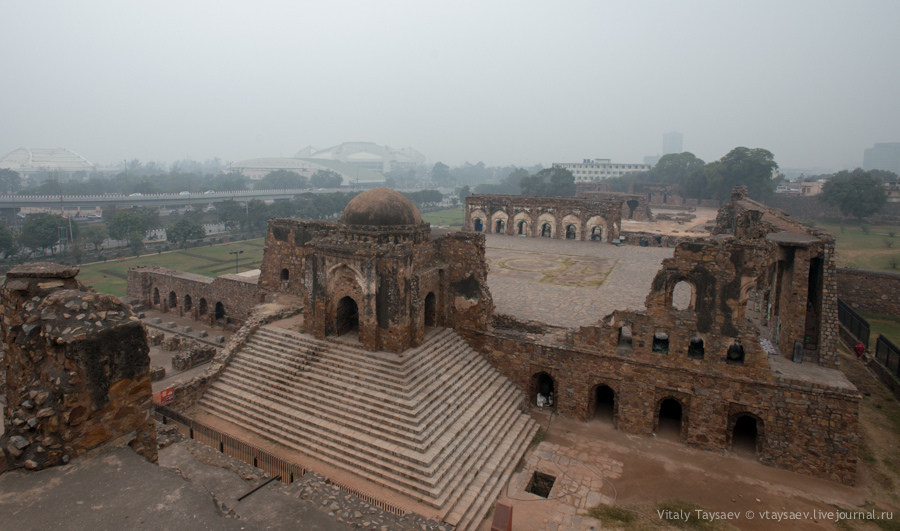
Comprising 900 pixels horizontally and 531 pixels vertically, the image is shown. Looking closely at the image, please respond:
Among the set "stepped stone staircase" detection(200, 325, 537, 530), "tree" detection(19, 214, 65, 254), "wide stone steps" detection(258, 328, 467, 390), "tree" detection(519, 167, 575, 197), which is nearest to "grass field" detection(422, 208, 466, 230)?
"tree" detection(519, 167, 575, 197)

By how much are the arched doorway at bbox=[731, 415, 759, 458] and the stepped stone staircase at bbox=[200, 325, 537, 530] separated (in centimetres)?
549

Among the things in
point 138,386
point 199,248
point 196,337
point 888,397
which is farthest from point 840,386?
point 199,248

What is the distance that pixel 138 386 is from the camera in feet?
19.5

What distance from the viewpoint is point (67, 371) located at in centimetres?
549

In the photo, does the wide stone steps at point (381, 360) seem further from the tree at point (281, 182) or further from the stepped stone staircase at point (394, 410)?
the tree at point (281, 182)

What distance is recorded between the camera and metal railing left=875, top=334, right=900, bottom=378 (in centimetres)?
1689

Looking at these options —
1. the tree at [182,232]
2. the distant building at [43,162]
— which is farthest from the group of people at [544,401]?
the distant building at [43,162]

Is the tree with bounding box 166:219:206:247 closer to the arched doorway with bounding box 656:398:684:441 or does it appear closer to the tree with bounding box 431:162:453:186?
the arched doorway with bounding box 656:398:684:441

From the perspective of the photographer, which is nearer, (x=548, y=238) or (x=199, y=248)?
(x=548, y=238)

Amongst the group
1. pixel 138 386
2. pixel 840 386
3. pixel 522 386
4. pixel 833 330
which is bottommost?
pixel 522 386

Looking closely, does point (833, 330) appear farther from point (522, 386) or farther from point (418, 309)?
point (418, 309)

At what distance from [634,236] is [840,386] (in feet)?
82.1

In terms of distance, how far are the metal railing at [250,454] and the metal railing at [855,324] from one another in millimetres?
20201

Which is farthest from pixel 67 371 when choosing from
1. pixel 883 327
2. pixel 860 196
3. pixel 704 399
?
pixel 860 196
